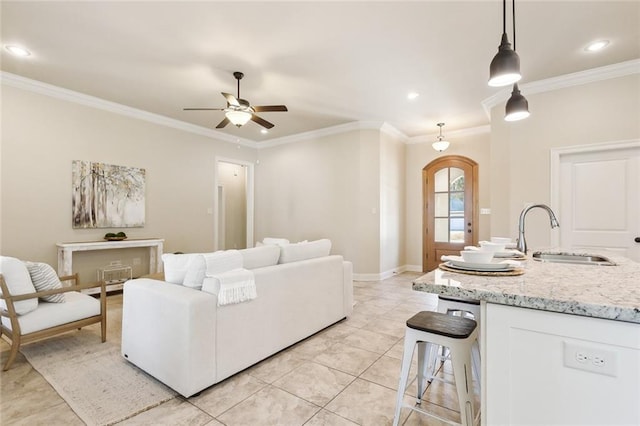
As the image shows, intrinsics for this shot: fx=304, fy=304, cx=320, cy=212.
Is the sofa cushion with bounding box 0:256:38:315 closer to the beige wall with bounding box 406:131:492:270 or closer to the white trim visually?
the white trim

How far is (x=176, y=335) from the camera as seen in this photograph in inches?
78.7

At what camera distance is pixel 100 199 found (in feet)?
15.3

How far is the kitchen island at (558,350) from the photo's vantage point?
85cm

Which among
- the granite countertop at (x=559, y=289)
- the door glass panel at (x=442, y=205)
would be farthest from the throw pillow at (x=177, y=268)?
the door glass panel at (x=442, y=205)

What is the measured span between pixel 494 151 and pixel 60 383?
542 cm

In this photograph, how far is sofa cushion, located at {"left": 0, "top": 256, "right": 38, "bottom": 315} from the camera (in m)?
2.37

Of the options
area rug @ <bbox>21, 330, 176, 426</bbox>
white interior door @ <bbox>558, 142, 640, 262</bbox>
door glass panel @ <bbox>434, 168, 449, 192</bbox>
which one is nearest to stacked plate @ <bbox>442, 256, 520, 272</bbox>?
area rug @ <bbox>21, 330, 176, 426</bbox>

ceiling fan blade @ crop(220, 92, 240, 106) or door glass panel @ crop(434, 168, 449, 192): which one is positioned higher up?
ceiling fan blade @ crop(220, 92, 240, 106)

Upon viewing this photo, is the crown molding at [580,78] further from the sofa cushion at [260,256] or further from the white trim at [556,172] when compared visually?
the sofa cushion at [260,256]

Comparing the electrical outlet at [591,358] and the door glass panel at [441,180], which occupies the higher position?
the door glass panel at [441,180]

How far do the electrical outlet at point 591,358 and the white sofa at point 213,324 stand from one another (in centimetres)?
188

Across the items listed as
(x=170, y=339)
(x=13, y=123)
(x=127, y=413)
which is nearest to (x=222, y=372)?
(x=170, y=339)

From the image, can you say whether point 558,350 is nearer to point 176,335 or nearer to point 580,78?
point 176,335

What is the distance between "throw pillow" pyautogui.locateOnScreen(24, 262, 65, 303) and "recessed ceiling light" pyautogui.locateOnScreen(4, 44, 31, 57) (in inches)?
94.2
